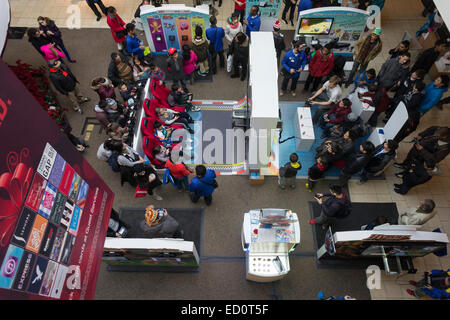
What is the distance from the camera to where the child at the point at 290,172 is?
5491 millimetres

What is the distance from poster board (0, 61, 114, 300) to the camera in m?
2.01

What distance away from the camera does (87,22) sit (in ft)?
30.9

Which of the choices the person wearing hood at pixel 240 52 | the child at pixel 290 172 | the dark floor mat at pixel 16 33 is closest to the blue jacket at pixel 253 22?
the person wearing hood at pixel 240 52

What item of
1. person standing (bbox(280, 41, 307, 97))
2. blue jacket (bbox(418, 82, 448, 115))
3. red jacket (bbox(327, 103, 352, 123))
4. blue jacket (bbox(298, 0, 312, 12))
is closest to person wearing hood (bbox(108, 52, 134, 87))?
person standing (bbox(280, 41, 307, 97))

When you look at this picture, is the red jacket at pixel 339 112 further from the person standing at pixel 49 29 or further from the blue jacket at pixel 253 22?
the person standing at pixel 49 29

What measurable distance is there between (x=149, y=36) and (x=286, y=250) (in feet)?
22.7

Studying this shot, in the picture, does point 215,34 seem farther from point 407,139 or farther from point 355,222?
point 355,222

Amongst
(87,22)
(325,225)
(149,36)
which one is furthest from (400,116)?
(87,22)

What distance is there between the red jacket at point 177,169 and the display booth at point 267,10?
5302 mm

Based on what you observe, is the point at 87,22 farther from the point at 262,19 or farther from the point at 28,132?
the point at 28,132

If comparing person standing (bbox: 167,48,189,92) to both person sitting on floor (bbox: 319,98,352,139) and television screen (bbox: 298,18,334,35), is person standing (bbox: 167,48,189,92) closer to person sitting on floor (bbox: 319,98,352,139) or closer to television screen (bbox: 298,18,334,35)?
television screen (bbox: 298,18,334,35)

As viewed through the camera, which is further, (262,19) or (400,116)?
(262,19)

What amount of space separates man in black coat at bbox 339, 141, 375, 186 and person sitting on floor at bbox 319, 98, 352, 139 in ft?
3.54
